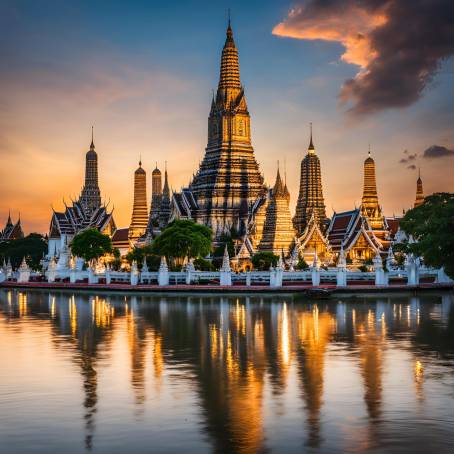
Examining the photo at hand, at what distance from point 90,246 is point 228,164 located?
13.6 m

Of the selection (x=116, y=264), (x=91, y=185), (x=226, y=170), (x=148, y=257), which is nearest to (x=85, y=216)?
(x=91, y=185)

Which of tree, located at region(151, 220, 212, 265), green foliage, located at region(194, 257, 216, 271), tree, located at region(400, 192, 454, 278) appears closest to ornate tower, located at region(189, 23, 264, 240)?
green foliage, located at region(194, 257, 216, 271)

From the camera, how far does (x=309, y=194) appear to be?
235 ft

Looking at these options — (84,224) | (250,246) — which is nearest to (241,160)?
(250,246)

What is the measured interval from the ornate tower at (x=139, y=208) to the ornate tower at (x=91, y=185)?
7.31 meters

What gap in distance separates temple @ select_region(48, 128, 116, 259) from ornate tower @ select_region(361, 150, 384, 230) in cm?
3059

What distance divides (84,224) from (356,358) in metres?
78.4

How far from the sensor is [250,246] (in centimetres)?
5859

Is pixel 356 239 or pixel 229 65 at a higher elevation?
pixel 229 65

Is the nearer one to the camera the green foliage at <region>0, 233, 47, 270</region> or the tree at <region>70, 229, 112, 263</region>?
the tree at <region>70, 229, 112, 263</region>

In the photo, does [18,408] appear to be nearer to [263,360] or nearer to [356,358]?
[263,360]

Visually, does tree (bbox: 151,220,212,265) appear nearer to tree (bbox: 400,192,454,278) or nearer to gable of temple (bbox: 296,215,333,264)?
gable of temple (bbox: 296,215,333,264)

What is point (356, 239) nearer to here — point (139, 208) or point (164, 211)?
point (164, 211)

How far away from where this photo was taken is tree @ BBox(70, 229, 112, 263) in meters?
60.6
